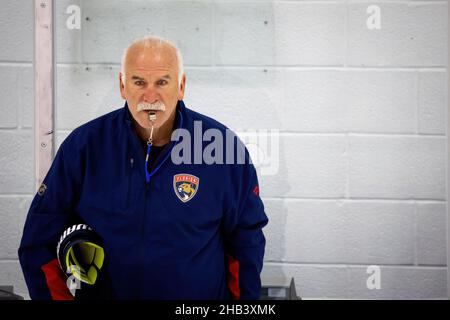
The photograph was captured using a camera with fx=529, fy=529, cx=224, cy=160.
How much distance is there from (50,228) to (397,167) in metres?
1.21

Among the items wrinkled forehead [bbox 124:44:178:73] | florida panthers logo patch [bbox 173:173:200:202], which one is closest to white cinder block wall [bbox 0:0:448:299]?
wrinkled forehead [bbox 124:44:178:73]

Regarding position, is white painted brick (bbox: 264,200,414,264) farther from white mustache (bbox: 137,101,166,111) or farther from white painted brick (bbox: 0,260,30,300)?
white painted brick (bbox: 0,260,30,300)

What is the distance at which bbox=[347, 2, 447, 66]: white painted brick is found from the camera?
1884 millimetres

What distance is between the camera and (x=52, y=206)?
1.49m

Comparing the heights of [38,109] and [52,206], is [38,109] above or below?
above

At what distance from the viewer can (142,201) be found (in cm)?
147

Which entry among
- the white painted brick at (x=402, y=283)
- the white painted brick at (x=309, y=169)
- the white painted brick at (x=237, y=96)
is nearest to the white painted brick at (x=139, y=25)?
the white painted brick at (x=237, y=96)

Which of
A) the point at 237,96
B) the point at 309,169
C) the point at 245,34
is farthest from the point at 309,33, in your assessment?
the point at 309,169

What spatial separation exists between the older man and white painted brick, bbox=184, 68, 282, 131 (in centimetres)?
34

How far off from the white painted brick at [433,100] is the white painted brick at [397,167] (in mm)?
48

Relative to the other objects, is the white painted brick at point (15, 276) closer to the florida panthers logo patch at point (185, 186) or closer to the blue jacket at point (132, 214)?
the blue jacket at point (132, 214)
